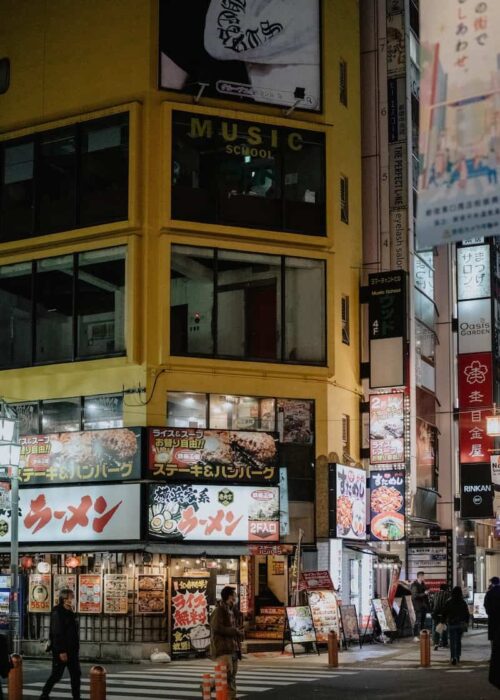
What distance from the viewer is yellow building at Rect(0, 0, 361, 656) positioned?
31625mm

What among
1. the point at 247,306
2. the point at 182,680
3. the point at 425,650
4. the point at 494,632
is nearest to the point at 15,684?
the point at 182,680

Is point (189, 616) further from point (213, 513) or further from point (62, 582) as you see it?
point (62, 582)

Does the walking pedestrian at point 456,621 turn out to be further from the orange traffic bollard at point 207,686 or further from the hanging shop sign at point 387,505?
the orange traffic bollard at point 207,686

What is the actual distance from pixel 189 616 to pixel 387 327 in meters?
11.4

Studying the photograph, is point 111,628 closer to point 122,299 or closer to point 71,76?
point 122,299

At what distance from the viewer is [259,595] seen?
33.8 meters

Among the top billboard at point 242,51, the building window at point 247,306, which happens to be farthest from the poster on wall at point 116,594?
the top billboard at point 242,51

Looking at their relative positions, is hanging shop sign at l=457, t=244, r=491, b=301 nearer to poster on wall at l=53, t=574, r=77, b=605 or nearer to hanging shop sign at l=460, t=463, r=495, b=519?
hanging shop sign at l=460, t=463, r=495, b=519

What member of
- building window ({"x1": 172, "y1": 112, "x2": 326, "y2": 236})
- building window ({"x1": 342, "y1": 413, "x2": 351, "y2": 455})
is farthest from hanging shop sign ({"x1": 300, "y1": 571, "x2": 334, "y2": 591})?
building window ({"x1": 172, "y1": 112, "x2": 326, "y2": 236})

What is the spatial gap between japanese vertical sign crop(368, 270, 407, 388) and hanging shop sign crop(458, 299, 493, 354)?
834 centimetres

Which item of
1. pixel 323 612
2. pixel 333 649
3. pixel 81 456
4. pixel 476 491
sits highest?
pixel 81 456

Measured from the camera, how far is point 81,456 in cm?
3045

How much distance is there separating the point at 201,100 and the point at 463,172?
2531 cm

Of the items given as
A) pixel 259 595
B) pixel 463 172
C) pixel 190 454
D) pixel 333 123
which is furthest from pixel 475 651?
pixel 463 172
